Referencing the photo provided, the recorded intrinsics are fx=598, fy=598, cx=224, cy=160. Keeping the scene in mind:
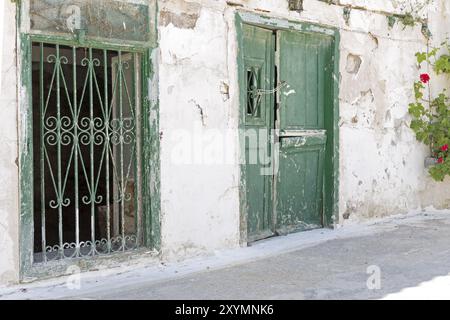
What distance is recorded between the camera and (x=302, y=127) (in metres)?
6.07

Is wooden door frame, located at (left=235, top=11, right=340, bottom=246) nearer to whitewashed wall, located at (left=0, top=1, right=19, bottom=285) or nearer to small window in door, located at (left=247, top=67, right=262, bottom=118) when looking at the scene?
small window in door, located at (left=247, top=67, right=262, bottom=118)

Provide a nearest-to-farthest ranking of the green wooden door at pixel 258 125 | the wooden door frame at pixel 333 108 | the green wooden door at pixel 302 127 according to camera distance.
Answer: the wooden door frame at pixel 333 108, the green wooden door at pixel 258 125, the green wooden door at pixel 302 127

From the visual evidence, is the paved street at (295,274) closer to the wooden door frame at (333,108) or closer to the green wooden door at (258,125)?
the green wooden door at (258,125)

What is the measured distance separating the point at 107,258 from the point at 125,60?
1.58 metres

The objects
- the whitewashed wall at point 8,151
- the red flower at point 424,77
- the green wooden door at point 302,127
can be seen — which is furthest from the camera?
the red flower at point 424,77

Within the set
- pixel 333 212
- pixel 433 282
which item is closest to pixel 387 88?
pixel 333 212

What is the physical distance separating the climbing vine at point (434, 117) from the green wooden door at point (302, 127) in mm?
1554

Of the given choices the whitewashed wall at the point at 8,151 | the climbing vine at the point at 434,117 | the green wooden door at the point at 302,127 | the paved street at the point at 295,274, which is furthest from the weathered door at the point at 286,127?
the whitewashed wall at the point at 8,151

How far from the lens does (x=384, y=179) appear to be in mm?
6875

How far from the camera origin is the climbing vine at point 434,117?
7219 mm

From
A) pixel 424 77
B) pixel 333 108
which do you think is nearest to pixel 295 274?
pixel 333 108

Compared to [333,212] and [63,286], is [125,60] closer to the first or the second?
[63,286]

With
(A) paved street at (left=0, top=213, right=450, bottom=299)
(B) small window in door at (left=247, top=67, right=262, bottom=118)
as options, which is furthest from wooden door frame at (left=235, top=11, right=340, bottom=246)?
(A) paved street at (left=0, top=213, right=450, bottom=299)
